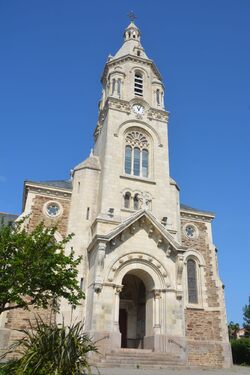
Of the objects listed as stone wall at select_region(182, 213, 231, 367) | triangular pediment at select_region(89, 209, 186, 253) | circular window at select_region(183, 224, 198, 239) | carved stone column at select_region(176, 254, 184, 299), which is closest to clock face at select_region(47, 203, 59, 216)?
triangular pediment at select_region(89, 209, 186, 253)

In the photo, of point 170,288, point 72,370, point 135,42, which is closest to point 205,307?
point 170,288

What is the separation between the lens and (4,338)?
18938 millimetres

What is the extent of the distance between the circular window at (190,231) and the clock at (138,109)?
32.5ft

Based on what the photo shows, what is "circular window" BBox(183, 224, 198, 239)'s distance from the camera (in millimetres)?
26359

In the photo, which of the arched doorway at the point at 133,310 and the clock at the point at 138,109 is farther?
the clock at the point at 138,109

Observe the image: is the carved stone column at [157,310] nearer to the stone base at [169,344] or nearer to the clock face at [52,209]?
the stone base at [169,344]

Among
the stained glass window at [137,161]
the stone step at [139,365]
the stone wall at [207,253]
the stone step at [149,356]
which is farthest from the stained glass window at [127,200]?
the stone step at [139,365]

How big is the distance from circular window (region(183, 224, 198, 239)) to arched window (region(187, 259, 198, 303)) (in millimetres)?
1960

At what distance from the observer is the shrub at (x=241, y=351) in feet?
93.6

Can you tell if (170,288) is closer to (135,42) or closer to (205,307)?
(205,307)

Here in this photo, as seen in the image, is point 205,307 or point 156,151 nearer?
point 205,307

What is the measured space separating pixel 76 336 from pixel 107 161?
16.6m

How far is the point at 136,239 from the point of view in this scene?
21.1 meters

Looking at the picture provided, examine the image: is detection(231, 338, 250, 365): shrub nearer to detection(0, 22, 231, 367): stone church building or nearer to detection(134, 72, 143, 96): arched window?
detection(0, 22, 231, 367): stone church building
